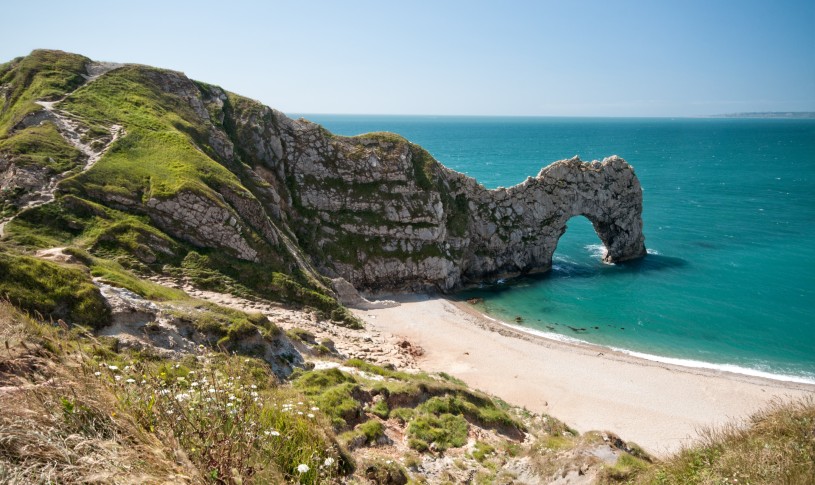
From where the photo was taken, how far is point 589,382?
35.1m

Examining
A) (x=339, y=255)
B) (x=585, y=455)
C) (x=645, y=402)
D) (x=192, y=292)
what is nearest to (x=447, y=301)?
(x=339, y=255)

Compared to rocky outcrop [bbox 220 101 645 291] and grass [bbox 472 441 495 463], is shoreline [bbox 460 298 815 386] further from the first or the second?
grass [bbox 472 441 495 463]

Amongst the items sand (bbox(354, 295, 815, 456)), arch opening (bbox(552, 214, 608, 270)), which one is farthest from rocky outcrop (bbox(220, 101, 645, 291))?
sand (bbox(354, 295, 815, 456))

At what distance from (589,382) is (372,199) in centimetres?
3143

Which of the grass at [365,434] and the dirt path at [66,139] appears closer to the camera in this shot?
the grass at [365,434]

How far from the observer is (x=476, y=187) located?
61062mm

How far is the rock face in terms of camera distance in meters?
45.2

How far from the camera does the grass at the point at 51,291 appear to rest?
1494cm

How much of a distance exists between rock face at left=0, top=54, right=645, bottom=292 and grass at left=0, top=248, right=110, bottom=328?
63.0ft

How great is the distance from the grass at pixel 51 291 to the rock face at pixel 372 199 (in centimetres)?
1922

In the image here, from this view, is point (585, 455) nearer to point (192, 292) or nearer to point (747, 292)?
point (192, 292)

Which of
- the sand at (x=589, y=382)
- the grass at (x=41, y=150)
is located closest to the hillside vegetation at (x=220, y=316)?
the grass at (x=41, y=150)

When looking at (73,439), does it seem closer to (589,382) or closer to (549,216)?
(589,382)

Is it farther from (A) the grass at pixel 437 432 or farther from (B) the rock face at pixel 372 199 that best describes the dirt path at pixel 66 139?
(A) the grass at pixel 437 432
